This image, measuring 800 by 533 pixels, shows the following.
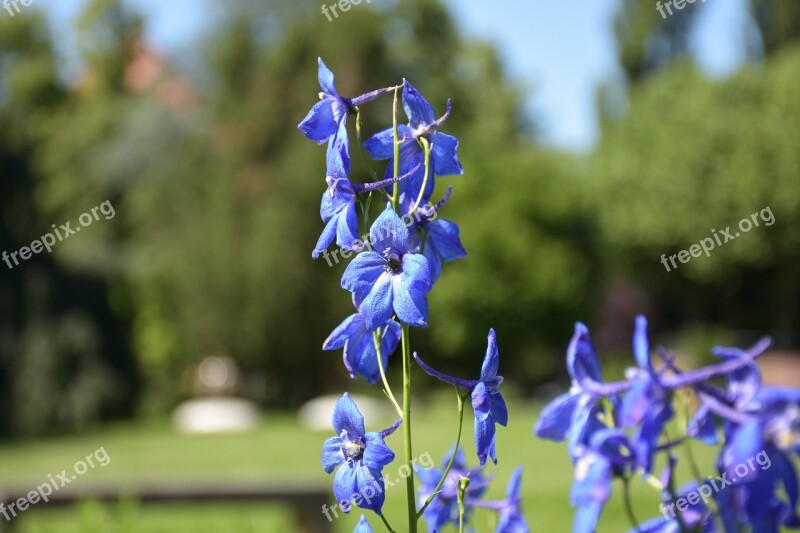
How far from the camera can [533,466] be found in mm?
9539

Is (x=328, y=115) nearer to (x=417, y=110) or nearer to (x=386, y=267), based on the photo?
(x=417, y=110)

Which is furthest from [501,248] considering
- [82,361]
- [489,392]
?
[489,392]

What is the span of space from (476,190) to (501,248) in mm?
1240

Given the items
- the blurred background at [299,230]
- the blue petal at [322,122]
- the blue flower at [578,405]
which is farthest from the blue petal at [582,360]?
the blurred background at [299,230]

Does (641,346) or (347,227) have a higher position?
(347,227)

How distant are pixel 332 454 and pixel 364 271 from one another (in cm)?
23

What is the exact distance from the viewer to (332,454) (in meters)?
1.32

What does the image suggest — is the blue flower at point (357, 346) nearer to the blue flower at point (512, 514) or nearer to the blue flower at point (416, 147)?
the blue flower at point (416, 147)

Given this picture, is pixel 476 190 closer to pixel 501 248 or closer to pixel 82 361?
pixel 501 248

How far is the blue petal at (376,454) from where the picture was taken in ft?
4.15

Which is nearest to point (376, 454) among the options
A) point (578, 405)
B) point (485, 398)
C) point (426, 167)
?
point (485, 398)

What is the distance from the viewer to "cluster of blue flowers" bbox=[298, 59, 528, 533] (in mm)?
1255

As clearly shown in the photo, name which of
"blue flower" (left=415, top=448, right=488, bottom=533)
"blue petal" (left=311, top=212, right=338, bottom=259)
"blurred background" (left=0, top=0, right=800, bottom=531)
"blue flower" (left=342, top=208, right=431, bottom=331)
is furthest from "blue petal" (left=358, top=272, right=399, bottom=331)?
"blurred background" (left=0, top=0, right=800, bottom=531)

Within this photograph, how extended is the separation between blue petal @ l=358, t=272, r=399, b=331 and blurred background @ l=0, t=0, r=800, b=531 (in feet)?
41.0
